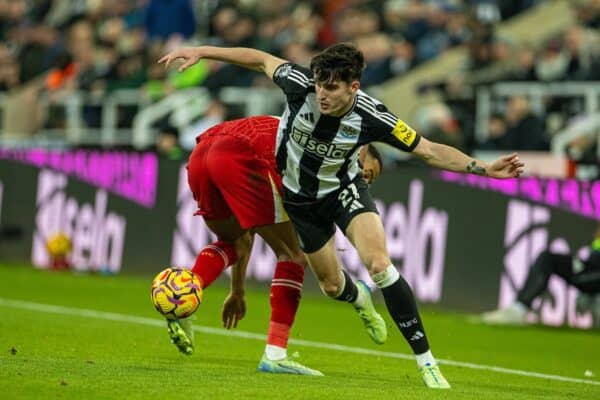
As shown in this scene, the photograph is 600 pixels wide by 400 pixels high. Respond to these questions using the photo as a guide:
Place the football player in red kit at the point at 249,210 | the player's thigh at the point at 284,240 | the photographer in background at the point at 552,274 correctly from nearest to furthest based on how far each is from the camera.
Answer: the football player in red kit at the point at 249,210 → the player's thigh at the point at 284,240 → the photographer in background at the point at 552,274

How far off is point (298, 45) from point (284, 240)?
425 inches

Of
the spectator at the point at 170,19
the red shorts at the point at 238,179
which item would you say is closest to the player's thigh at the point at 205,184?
the red shorts at the point at 238,179

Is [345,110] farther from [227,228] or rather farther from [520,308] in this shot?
[520,308]

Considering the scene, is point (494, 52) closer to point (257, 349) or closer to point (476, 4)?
point (476, 4)

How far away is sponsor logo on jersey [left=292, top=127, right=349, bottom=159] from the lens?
8594 millimetres

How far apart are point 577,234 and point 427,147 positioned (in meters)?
5.64

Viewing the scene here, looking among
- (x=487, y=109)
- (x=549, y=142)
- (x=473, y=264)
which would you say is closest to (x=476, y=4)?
(x=487, y=109)

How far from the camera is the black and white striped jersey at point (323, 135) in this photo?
8.55m

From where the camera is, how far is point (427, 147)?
862 centimetres

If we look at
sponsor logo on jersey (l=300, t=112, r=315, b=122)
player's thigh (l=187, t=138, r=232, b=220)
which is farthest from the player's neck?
player's thigh (l=187, t=138, r=232, b=220)

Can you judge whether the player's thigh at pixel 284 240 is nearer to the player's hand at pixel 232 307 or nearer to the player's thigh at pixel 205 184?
the player's thigh at pixel 205 184

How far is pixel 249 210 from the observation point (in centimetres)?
923

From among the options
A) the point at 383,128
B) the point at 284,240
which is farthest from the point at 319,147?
the point at 284,240

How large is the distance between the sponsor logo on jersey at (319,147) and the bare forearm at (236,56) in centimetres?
58
